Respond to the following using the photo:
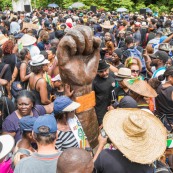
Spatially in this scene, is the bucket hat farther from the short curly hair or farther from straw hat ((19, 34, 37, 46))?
straw hat ((19, 34, 37, 46))

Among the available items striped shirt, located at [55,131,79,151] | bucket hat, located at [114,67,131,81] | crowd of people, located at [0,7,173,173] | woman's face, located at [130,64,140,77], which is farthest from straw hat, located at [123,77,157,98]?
striped shirt, located at [55,131,79,151]

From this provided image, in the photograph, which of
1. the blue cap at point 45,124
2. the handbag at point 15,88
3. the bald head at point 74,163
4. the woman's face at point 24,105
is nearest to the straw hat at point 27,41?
the handbag at point 15,88

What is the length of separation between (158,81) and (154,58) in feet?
4.07

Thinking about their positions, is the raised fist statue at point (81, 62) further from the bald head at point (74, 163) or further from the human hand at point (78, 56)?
the bald head at point (74, 163)

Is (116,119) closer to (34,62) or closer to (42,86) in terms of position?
(42,86)

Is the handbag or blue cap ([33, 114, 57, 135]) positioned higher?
blue cap ([33, 114, 57, 135])

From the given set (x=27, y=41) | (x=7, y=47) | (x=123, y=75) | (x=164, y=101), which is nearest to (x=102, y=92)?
(x=123, y=75)

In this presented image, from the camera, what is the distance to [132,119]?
2820 millimetres

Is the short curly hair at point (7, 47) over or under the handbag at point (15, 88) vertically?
over

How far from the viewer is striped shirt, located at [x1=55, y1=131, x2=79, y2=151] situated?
11.7 feet

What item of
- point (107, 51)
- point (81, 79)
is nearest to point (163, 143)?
point (81, 79)

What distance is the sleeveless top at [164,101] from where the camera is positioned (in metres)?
4.78

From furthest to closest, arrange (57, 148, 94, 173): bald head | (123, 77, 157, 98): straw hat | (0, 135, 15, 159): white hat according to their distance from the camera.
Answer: (123, 77, 157, 98): straw hat
(0, 135, 15, 159): white hat
(57, 148, 94, 173): bald head

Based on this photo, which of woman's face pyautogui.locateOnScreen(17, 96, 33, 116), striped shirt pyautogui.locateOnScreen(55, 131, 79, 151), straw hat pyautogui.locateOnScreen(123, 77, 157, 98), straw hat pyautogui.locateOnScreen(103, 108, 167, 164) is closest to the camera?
straw hat pyautogui.locateOnScreen(103, 108, 167, 164)
